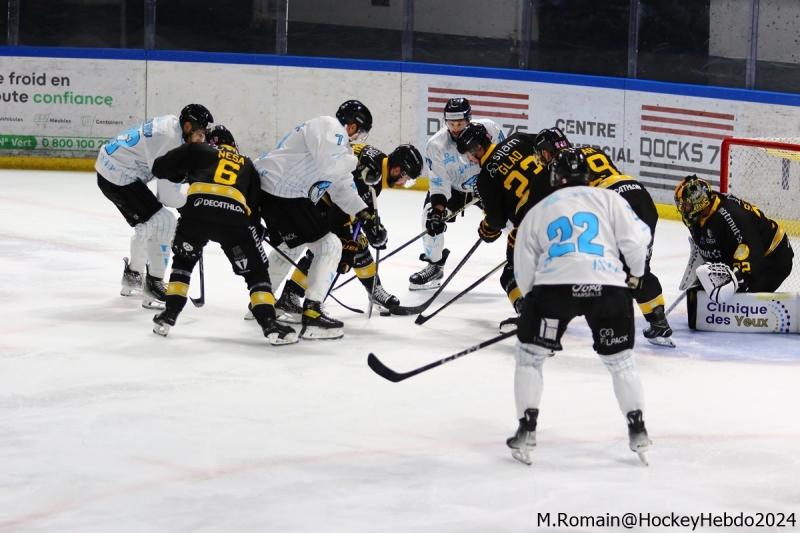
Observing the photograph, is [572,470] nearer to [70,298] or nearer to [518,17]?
[70,298]

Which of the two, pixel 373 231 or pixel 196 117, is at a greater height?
pixel 196 117

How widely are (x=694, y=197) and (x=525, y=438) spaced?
7.57ft

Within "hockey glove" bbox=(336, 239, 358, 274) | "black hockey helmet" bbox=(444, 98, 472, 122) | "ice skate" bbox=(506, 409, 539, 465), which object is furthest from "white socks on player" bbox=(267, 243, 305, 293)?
"ice skate" bbox=(506, 409, 539, 465)

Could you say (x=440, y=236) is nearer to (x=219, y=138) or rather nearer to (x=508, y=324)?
(x=508, y=324)

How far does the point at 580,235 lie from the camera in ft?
11.8

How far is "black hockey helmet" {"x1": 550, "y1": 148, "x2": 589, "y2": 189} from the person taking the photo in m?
3.72

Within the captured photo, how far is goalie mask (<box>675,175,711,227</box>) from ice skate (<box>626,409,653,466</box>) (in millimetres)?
2128

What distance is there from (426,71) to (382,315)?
4.50 meters

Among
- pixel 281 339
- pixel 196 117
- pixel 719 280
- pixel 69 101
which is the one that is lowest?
pixel 281 339

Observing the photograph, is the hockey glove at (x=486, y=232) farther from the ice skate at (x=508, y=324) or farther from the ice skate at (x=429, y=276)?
the ice skate at (x=429, y=276)

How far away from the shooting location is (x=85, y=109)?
1053 cm

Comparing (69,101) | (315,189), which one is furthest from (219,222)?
(69,101)

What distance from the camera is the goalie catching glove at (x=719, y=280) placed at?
561 cm

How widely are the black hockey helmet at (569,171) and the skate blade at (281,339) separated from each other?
6.24 ft
